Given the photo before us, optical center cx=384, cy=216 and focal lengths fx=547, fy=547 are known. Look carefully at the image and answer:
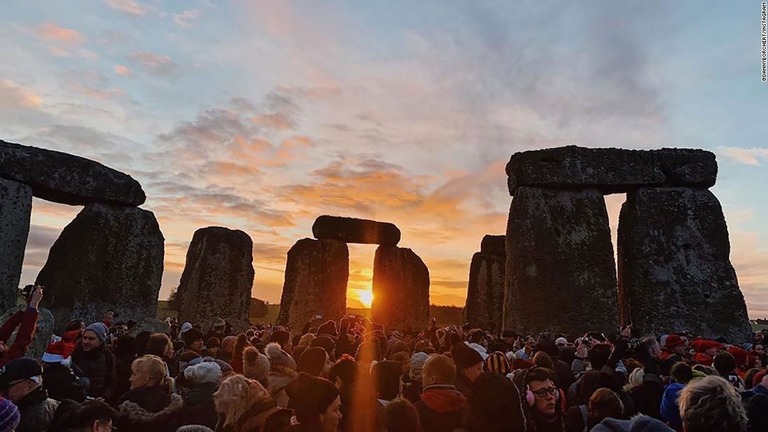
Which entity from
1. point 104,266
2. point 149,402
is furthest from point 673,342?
point 104,266

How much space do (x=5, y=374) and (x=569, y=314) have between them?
437 inches

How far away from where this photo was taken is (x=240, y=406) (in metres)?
3.31

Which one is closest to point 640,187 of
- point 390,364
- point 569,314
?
point 569,314

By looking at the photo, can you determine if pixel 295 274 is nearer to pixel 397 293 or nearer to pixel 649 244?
pixel 397 293

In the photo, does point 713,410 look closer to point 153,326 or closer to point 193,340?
point 193,340

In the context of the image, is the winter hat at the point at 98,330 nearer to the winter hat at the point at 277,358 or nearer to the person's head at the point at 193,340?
the person's head at the point at 193,340

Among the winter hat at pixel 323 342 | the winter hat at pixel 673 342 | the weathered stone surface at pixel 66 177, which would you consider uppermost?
the weathered stone surface at pixel 66 177

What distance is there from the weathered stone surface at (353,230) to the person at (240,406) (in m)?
16.3

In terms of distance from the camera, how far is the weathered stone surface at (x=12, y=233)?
10965mm

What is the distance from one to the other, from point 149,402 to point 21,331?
192 cm

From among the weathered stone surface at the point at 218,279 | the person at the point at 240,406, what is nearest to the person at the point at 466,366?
the person at the point at 240,406

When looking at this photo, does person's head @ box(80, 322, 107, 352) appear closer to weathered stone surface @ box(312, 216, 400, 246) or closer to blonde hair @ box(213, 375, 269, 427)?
blonde hair @ box(213, 375, 269, 427)

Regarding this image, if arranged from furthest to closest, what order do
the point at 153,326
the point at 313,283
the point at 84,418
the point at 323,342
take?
1. the point at 313,283
2. the point at 153,326
3. the point at 323,342
4. the point at 84,418

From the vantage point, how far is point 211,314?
1562 centimetres
